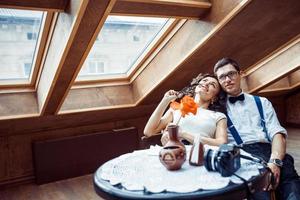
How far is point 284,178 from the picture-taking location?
Answer: 174 centimetres

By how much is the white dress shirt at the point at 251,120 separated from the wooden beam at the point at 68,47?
3.32ft

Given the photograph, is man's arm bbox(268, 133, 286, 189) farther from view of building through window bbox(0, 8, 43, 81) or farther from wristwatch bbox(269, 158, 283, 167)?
view of building through window bbox(0, 8, 43, 81)

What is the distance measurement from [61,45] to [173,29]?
1011 mm

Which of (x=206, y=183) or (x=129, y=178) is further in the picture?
(x=129, y=178)

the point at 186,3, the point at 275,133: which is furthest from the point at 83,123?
the point at 275,133

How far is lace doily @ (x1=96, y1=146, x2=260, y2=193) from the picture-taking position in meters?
1.23

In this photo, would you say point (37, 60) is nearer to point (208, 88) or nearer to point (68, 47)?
point (68, 47)

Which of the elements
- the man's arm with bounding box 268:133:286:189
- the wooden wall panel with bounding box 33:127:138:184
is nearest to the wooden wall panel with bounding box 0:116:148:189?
the wooden wall panel with bounding box 33:127:138:184

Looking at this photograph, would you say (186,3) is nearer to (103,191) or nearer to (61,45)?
(61,45)

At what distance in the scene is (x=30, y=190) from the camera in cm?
317

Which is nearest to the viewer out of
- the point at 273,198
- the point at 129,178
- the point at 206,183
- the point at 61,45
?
the point at 206,183

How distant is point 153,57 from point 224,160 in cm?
192

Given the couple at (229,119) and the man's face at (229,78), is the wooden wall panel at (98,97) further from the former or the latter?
the man's face at (229,78)

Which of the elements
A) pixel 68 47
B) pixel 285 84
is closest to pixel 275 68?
pixel 285 84
